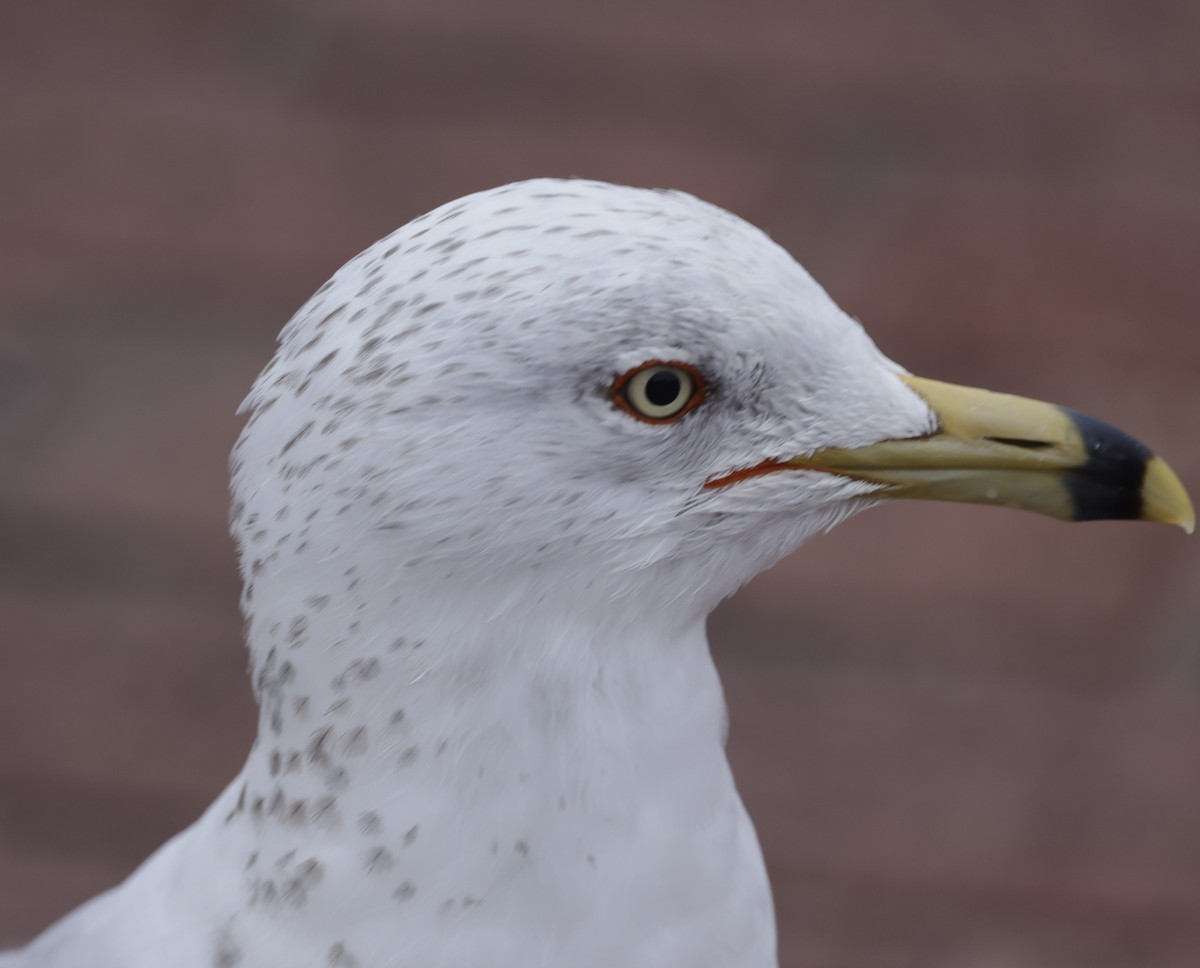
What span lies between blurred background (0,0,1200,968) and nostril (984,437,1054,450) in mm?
1247

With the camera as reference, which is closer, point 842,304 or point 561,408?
point 561,408

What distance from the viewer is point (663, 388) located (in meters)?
0.92

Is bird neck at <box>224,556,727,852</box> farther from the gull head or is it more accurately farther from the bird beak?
the bird beak

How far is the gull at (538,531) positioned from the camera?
35.3 inches

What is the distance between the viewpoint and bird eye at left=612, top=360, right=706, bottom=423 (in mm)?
913

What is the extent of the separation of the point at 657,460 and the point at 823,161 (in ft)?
6.62

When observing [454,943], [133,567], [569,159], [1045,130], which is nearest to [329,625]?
[454,943]

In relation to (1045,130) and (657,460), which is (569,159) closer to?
(1045,130)

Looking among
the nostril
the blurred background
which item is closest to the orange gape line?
the nostril

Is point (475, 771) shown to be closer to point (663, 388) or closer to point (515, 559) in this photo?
point (515, 559)

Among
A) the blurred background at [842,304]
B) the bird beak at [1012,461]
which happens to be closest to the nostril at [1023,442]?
the bird beak at [1012,461]

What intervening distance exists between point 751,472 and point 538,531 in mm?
140

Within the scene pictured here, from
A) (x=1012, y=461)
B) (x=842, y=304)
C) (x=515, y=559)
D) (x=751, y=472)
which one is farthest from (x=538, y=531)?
(x=842, y=304)

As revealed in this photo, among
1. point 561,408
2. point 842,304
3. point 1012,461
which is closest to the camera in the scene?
point 561,408
